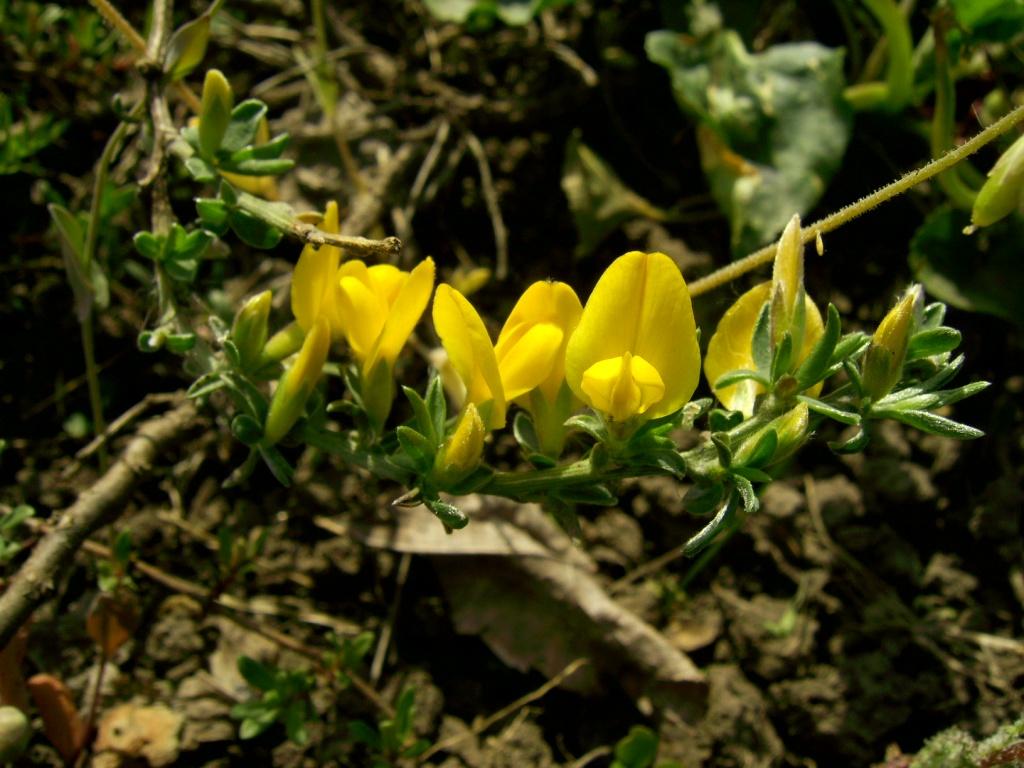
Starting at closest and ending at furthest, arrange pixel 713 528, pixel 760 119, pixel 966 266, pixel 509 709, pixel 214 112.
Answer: pixel 713 528, pixel 214 112, pixel 509 709, pixel 966 266, pixel 760 119

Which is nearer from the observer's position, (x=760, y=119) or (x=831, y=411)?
(x=831, y=411)

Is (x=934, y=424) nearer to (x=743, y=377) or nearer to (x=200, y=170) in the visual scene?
(x=743, y=377)

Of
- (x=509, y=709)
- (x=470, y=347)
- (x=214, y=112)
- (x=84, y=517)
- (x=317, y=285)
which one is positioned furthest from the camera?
(x=509, y=709)

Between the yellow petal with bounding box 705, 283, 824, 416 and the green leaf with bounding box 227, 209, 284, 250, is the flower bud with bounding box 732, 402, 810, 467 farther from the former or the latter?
the green leaf with bounding box 227, 209, 284, 250

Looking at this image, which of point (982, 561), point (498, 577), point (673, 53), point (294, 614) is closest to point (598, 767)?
point (498, 577)

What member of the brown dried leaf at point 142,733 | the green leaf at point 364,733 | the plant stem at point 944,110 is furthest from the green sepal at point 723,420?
the brown dried leaf at point 142,733

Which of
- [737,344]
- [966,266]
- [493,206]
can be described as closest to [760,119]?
[966,266]

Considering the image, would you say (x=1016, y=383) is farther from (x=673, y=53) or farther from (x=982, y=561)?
(x=673, y=53)
